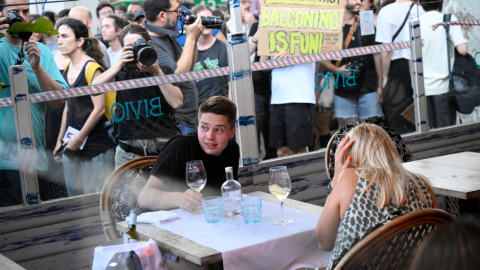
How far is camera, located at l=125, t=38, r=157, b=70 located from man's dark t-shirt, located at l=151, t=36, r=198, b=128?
53mm

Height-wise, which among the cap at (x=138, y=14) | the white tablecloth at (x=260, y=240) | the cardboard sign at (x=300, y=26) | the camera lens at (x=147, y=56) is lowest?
the white tablecloth at (x=260, y=240)

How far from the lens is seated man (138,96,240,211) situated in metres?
2.87

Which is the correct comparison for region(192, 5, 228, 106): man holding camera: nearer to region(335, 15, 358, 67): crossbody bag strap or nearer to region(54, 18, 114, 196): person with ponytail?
region(54, 18, 114, 196): person with ponytail

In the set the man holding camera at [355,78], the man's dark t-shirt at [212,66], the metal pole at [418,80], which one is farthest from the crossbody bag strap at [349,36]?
the man's dark t-shirt at [212,66]

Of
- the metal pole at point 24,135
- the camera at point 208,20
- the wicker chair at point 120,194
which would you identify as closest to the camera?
the wicker chair at point 120,194

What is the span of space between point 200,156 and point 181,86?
126cm

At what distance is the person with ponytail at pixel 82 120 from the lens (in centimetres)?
378

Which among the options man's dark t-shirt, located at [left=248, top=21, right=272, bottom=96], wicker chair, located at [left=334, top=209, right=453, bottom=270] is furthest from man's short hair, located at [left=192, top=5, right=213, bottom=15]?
wicker chair, located at [left=334, top=209, right=453, bottom=270]

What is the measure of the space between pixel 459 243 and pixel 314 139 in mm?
3841

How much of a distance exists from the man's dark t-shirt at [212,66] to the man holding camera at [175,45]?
50mm

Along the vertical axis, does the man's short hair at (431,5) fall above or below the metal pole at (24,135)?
above

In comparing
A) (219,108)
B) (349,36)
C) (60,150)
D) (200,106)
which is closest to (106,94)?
(60,150)

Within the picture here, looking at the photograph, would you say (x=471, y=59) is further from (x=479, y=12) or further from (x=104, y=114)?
(x=104, y=114)

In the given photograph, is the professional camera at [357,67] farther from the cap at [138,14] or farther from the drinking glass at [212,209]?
the drinking glass at [212,209]
